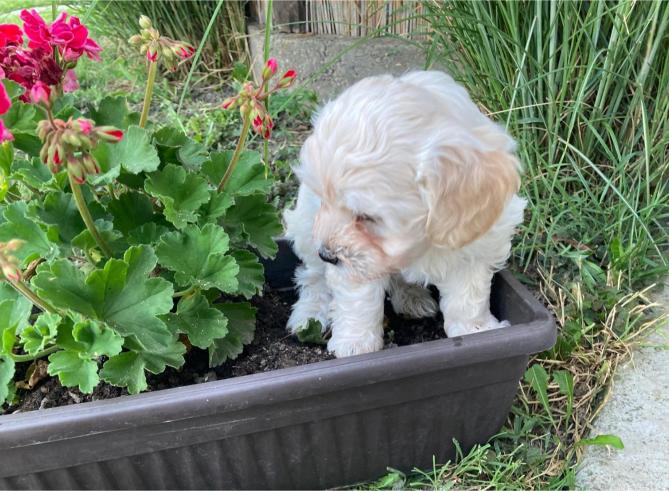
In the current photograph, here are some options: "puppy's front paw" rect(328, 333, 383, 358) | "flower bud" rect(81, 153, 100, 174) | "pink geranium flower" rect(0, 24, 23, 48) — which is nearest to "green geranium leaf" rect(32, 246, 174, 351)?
"flower bud" rect(81, 153, 100, 174)

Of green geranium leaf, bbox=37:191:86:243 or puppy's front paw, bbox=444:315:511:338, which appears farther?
puppy's front paw, bbox=444:315:511:338

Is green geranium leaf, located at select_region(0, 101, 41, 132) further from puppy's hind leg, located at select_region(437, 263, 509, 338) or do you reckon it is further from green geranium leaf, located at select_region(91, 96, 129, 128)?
puppy's hind leg, located at select_region(437, 263, 509, 338)

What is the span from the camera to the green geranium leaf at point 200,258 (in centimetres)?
166

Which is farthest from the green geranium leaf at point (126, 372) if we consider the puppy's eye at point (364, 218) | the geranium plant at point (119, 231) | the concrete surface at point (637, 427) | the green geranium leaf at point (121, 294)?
the concrete surface at point (637, 427)

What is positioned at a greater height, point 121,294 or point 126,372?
point 121,294

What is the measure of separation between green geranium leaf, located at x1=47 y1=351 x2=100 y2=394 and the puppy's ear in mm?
923

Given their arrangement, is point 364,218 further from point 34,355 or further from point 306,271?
point 34,355

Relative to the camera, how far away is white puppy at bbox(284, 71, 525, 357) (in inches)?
63.7

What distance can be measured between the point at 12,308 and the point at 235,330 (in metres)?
0.61

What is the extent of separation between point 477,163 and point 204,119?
2287 millimetres

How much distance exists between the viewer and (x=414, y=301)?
226cm

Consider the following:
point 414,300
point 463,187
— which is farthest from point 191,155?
point 414,300

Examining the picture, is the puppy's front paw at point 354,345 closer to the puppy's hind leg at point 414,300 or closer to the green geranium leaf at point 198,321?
the puppy's hind leg at point 414,300

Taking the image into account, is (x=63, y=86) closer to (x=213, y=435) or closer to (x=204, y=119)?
(x=213, y=435)
